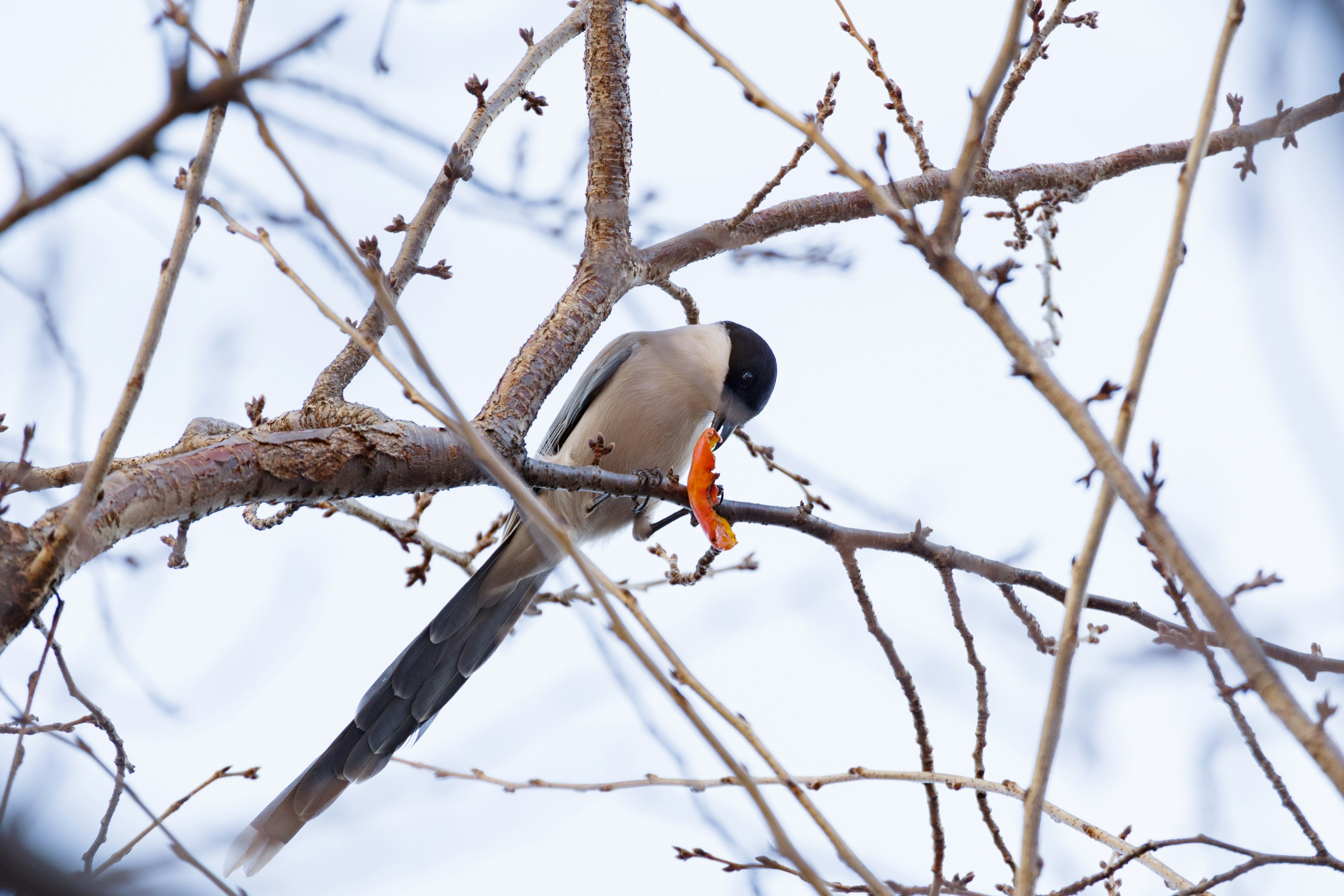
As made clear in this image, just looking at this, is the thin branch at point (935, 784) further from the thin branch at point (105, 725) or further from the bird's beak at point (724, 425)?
the bird's beak at point (724, 425)

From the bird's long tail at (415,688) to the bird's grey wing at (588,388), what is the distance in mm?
740

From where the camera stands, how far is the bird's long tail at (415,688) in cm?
243

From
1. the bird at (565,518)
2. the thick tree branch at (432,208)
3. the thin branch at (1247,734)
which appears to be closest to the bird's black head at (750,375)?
the bird at (565,518)

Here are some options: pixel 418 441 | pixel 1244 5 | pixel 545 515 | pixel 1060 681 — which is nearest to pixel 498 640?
pixel 418 441

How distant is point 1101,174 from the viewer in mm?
3287

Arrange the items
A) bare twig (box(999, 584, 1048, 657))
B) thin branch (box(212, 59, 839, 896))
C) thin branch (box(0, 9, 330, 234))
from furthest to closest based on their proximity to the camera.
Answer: bare twig (box(999, 584, 1048, 657))
thin branch (box(212, 59, 839, 896))
thin branch (box(0, 9, 330, 234))

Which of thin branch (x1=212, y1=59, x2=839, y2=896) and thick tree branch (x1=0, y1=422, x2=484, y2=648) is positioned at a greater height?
thick tree branch (x1=0, y1=422, x2=484, y2=648)

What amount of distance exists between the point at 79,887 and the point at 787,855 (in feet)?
1.87

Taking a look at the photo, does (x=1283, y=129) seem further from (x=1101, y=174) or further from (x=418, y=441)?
(x=1101, y=174)

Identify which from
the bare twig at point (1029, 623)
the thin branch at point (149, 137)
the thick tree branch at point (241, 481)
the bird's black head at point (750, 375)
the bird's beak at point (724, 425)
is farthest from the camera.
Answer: the bird's black head at point (750, 375)

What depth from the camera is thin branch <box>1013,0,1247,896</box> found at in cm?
94

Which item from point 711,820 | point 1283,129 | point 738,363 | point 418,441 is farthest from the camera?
point 738,363

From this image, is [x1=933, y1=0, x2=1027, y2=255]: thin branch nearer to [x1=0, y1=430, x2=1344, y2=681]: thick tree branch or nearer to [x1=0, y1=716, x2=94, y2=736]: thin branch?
[x1=0, y1=430, x2=1344, y2=681]: thick tree branch

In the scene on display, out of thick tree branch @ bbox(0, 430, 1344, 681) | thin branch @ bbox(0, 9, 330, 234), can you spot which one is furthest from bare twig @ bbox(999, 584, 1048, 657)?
thin branch @ bbox(0, 9, 330, 234)
